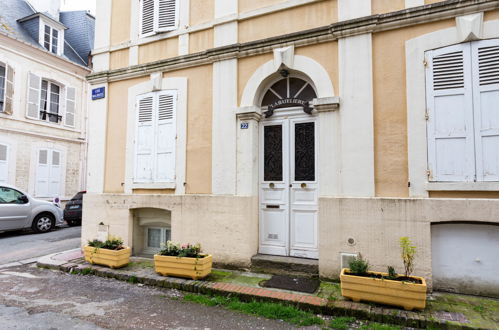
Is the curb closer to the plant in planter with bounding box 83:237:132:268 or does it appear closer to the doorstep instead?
the doorstep

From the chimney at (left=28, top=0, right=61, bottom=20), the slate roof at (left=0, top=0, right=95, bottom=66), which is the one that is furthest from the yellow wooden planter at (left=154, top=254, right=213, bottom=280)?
the chimney at (left=28, top=0, right=61, bottom=20)

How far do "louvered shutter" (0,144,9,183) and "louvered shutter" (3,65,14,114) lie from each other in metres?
1.44

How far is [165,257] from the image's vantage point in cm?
545

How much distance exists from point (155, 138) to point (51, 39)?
12.2 meters

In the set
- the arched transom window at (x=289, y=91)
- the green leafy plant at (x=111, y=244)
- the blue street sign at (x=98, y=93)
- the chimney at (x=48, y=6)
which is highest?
the chimney at (x=48, y=6)

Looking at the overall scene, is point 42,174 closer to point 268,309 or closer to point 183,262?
point 183,262

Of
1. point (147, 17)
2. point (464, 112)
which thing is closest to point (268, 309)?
point (464, 112)

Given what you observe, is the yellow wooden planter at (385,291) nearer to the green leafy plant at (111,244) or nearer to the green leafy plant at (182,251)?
the green leafy plant at (182,251)

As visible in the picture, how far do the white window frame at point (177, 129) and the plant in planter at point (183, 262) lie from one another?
4.19ft

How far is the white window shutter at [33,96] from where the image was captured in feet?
43.7

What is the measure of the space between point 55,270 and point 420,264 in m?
6.44

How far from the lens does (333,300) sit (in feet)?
14.1

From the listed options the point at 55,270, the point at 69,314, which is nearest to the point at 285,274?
the point at 69,314

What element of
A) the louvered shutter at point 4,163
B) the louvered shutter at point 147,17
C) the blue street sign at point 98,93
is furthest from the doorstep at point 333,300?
the louvered shutter at point 4,163
